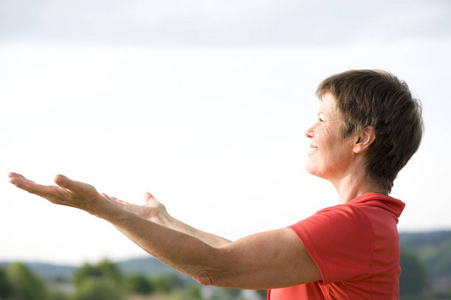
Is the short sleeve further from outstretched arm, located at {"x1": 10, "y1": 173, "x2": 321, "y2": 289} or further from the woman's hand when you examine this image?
the woman's hand

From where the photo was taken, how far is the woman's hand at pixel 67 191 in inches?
42.9

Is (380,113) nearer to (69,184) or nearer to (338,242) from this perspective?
(338,242)

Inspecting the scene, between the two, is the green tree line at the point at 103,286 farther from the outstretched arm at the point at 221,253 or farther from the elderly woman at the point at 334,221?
the outstretched arm at the point at 221,253

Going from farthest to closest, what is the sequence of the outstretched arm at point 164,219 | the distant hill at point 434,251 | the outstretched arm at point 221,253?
the distant hill at point 434,251 → the outstretched arm at point 164,219 → the outstretched arm at point 221,253

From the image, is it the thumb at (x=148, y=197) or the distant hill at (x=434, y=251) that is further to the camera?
the distant hill at (x=434, y=251)

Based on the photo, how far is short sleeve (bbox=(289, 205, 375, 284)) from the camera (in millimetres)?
1284

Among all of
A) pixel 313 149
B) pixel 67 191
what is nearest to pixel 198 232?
pixel 313 149

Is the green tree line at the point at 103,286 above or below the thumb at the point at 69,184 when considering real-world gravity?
above

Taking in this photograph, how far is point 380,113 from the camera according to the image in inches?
58.7

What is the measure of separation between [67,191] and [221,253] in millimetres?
337

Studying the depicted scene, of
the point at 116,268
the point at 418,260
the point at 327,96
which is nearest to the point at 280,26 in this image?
the point at 418,260

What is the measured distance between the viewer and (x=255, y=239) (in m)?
1.27

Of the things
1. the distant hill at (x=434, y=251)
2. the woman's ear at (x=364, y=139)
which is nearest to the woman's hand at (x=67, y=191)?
the woman's ear at (x=364, y=139)

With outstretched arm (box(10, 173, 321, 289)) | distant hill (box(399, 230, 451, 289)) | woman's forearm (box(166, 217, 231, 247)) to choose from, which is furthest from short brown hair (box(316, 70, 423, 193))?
distant hill (box(399, 230, 451, 289))
